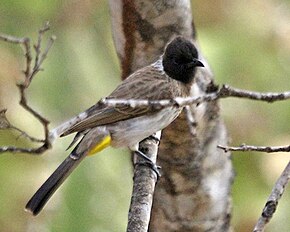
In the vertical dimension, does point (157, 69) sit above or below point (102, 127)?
above

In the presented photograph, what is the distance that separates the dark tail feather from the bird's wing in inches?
4.6

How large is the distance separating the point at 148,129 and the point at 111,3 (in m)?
0.67

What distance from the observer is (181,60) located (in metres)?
3.63

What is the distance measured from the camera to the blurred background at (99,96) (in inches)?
160

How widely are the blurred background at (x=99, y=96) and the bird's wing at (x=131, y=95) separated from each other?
1.47 ft

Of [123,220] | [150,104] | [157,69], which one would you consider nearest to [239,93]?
[150,104]

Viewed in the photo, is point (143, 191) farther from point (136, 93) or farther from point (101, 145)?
point (136, 93)

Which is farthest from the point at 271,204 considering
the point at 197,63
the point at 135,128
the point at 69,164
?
the point at 197,63

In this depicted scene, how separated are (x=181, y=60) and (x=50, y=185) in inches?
31.6

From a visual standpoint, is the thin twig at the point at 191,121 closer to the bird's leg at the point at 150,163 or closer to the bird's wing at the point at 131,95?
the bird's wing at the point at 131,95

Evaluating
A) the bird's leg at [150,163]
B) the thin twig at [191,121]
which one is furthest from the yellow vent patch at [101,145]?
the thin twig at [191,121]

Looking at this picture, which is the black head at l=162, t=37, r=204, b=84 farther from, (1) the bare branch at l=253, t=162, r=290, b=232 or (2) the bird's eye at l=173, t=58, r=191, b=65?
(1) the bare branch at l=253, t=162, r=290, b=232

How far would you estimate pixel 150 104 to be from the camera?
209cm

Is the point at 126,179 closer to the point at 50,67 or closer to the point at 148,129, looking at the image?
the point at 50,67
